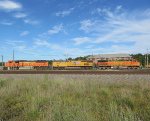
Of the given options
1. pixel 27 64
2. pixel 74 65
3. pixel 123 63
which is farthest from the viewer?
pixel 27 64

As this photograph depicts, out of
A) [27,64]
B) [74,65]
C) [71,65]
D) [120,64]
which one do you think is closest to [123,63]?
[120,64]

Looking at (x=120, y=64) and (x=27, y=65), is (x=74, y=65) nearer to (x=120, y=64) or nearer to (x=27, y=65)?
(x=120, y=64)

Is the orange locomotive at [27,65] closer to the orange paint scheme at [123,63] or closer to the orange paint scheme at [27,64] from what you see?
the orange paint scheme at [27,64]

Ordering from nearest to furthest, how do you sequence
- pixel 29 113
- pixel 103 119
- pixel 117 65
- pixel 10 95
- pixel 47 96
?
1. pixel 103 119
2. pixel 29 113
3. pixel 47 96
4. pixel 10 95
5. pixel 117 65

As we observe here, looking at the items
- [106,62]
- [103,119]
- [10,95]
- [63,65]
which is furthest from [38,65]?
[103,119]

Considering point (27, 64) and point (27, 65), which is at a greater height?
point (27, 64)

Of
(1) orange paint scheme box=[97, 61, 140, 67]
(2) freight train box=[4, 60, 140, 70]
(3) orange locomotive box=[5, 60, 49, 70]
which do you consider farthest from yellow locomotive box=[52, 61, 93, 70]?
(1) orange paint scheme box=[97, 61, 140, 67]

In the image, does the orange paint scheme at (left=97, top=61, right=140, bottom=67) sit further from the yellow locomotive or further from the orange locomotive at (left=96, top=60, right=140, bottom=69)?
the yellow locomotive

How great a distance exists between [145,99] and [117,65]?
59769 mm

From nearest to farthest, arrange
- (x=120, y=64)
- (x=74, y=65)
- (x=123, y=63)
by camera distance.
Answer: (x=120, y=64) < (x=123, y=63) < (x=74, y=65)

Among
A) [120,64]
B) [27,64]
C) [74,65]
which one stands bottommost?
[74,65]

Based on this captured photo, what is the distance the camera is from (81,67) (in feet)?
233

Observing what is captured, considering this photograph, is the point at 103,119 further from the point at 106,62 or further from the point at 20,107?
the point at 106,62

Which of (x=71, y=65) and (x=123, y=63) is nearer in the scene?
(x=123, y=63)
